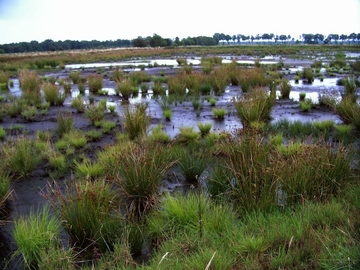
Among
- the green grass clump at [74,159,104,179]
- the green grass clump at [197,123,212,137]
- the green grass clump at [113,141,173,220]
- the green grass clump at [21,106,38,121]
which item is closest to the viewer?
the green grass clump at [113,141,173,220]

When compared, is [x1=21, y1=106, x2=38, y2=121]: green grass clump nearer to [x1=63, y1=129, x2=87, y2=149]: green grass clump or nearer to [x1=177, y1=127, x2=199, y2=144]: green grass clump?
[x1=63, y1=129, x2=87, y2=149]: green grass clump

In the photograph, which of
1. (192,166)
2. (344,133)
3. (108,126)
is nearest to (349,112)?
(344,133)

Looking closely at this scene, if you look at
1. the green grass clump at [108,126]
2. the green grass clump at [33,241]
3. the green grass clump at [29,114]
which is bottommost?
the green grass clump at [33,241]

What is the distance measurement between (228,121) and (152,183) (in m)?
6.67

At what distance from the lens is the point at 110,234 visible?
484cm

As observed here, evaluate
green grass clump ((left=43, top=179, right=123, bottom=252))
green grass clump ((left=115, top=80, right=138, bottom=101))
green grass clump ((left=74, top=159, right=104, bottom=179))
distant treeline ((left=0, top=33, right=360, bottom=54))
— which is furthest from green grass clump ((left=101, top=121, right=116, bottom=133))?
distant treeline ((left=0, top=33, right=360, bottom=54))

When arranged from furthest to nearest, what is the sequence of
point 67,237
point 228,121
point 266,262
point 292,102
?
1. point 292,102
2. point 228,121
3. point 67,237
4. point 266,262

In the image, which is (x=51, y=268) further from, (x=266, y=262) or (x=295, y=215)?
(x=295, y=215)

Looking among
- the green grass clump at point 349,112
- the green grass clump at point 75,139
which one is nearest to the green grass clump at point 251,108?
the green grass clump at point 349,112

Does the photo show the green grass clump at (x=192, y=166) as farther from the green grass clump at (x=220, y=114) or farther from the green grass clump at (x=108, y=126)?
the green grass clump at (x=220, y=114)

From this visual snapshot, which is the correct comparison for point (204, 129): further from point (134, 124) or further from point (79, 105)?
point (79, 105)

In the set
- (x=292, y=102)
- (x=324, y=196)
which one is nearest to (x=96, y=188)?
(x=324, y=196)

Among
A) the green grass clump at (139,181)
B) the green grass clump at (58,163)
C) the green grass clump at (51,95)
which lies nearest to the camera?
the green grass clump at (139,181)

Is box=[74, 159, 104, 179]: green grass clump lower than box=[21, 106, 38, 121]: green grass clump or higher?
lower
